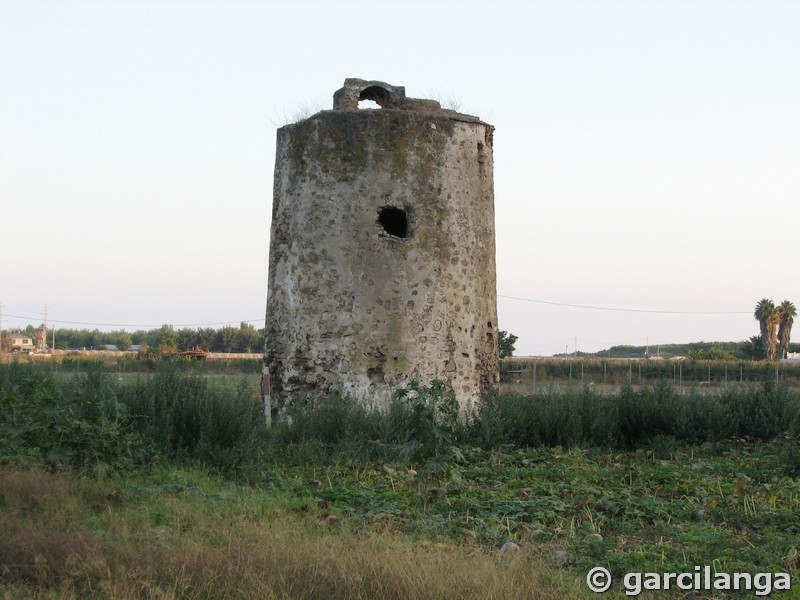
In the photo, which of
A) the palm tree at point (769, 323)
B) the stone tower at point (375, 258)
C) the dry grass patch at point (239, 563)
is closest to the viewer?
the dry grass patch at point (239, 563)

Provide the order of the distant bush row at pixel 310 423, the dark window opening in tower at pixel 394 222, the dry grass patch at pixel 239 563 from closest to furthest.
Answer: the dry grass patch at pixel 239 563 → the distant bush row at pixel 310 423 → the dark window opening in tower at pixel 394 222

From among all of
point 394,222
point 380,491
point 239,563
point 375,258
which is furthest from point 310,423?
point 239,563

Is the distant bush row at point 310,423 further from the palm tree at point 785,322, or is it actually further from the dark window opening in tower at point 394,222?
the palm tree at point 785,322

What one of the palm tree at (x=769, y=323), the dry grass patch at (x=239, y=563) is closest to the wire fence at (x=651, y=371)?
the palm tree at (x=769, y=323)

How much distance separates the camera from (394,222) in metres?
13.9

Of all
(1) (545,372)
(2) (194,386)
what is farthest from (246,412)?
(1) (545,372)

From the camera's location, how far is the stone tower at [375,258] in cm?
1316

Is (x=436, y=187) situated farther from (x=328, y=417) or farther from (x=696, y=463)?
(x=696, y=463)

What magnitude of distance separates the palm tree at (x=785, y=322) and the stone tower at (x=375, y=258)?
4915 cm

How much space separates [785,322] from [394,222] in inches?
2003

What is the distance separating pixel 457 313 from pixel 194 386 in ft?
13.3

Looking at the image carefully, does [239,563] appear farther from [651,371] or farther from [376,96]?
[651,371]

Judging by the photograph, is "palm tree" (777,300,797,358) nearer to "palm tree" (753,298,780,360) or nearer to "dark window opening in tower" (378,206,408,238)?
"palm tree" (753,298,780,360)

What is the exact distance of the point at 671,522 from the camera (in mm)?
7297
